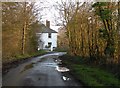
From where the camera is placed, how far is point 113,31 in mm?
25719

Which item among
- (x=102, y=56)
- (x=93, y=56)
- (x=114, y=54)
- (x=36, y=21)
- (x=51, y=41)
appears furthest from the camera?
(x=51, y=41)

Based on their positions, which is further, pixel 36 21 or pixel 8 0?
pixel 36 21

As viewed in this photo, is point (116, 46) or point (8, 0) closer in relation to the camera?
point (116, 46)

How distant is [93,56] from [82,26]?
328 inches

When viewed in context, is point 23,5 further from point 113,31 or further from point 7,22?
point 113,31

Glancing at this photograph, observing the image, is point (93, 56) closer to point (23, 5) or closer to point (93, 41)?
point (93, 41)

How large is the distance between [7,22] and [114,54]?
1365 centimetres

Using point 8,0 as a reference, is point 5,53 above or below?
below

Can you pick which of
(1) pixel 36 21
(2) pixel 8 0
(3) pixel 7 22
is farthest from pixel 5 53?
(1) pixel 36 21

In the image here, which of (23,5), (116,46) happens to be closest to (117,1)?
(116,46)

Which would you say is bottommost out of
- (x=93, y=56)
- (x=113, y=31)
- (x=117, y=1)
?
(x=93, y=56)

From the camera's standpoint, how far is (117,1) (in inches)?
998

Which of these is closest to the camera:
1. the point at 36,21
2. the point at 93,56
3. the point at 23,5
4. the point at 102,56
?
the point at 102,56

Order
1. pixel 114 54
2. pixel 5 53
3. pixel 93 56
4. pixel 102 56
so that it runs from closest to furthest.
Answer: pixel 114 54 < pixel 102 56 < pixel 93 56 < pixel 5 53
